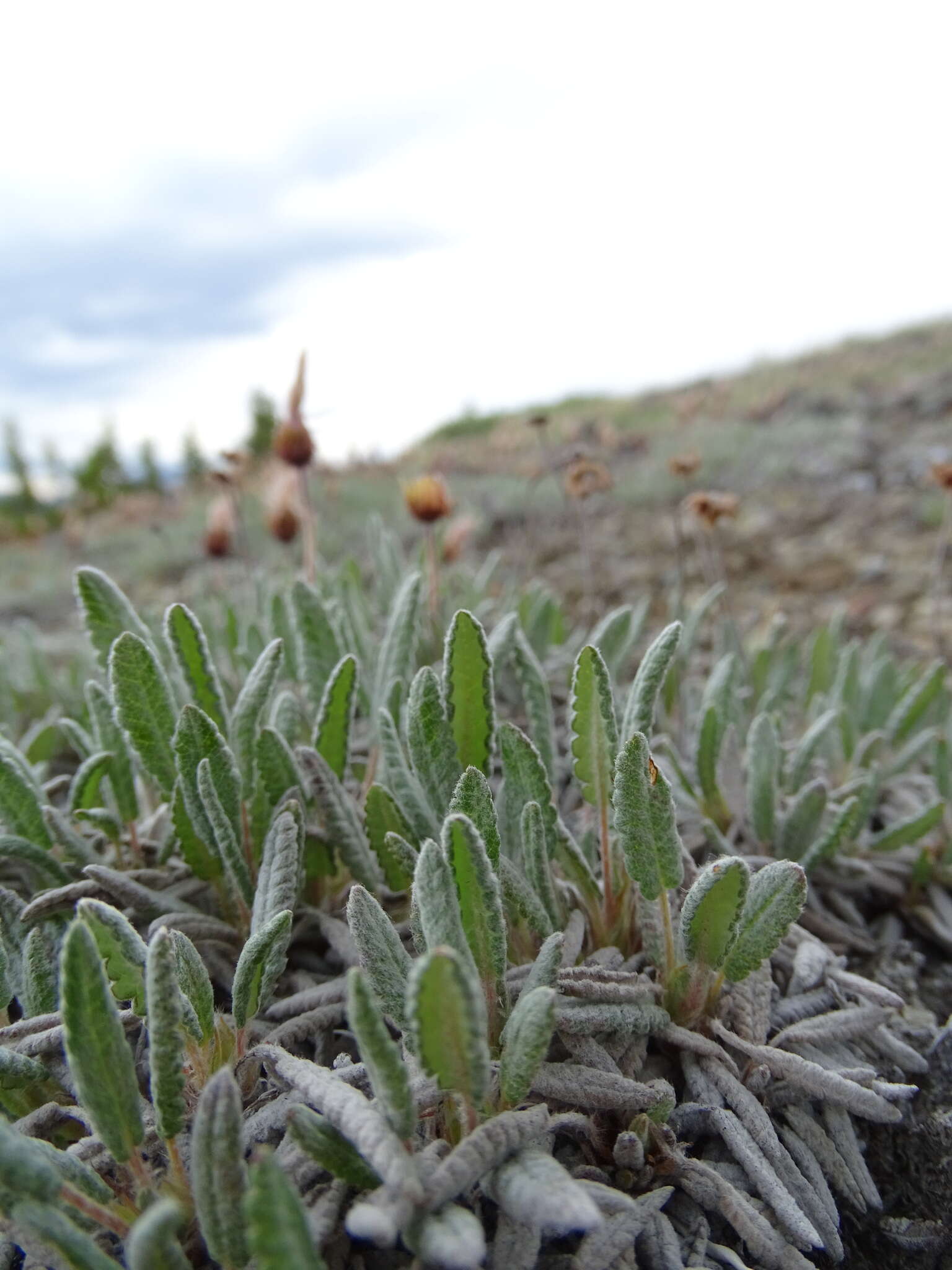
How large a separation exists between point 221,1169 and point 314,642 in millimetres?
918

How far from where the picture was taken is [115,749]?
4.87 ft

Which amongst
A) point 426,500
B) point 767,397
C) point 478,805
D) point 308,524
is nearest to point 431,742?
point 478,805

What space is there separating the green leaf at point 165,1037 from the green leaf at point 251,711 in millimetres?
508

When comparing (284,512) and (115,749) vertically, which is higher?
(284,512)

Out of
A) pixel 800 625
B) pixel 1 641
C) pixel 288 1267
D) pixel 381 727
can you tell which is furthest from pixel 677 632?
pixel 800 625

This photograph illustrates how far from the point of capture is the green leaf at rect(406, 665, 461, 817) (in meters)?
1.18

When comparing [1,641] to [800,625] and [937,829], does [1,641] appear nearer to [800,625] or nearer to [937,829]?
[937,829]

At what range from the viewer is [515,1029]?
89 centimetres

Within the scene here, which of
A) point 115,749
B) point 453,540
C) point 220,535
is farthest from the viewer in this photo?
point 453,540

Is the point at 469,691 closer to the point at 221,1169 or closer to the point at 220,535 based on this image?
the point at 221,1169

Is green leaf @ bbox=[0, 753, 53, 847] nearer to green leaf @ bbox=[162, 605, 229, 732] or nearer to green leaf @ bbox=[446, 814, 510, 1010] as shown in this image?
green leaf @ bbox=[162, 605, 229, 732]

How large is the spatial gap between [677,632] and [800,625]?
2862 millimetres

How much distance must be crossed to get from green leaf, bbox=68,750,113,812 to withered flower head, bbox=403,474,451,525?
83cm

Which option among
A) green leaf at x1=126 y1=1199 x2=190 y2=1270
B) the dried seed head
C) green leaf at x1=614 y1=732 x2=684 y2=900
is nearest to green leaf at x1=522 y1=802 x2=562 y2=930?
green leaf at x1=614 y1=732 x2=684 y2=900
